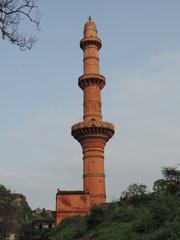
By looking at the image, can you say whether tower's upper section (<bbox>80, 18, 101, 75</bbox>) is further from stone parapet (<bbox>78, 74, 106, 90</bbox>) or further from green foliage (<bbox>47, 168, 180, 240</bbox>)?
green foliage (<bbox>47, 168, 180, 240</bbox>)

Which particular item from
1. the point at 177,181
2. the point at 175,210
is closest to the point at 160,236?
the point at 175,210

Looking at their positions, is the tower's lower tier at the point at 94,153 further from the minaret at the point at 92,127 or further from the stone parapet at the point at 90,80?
the stone parapet at the point at 90,80

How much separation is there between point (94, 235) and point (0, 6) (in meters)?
10.9

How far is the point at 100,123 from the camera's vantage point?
31.8 metres

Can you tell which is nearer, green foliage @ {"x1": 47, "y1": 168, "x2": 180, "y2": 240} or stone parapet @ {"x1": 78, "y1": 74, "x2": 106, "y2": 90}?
green foliage @ {"x1": 47, "y1": 168, "x2": 180, "y2": 240}

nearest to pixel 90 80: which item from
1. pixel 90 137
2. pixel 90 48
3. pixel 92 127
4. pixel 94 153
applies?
pixel 90 48

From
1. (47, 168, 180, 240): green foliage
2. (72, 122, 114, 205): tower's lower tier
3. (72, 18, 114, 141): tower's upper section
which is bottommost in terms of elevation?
(47, 168, 180, 240): green foliage

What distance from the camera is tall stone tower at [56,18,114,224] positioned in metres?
27.8

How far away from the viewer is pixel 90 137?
31.7 meters

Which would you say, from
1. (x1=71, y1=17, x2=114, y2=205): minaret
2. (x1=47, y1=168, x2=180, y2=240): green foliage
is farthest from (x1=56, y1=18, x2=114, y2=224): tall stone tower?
(x1=47, y1=168, x2=180, y2=240): green foliage

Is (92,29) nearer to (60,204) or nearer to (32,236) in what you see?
(60,204)

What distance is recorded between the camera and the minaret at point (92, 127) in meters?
30.5

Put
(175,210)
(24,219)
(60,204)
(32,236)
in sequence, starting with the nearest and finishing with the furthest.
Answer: (175,210), (60,204), (32,236), (24,219)

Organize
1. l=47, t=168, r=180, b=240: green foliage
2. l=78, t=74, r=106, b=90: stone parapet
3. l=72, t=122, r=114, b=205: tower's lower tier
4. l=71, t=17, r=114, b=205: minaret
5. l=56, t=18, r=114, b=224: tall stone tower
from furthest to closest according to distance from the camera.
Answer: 1. l=78, t=74, r=106, b=90: stone parapet
2. l=71, t=17, r=114, b=205: minaret
3. l=72, t=122, r=114, b=205: tower's lower tier
4. l=56, t=18, r=114, b=224: tall stone tower
5. l=47, t=168, r=180, b=240: green foliage
